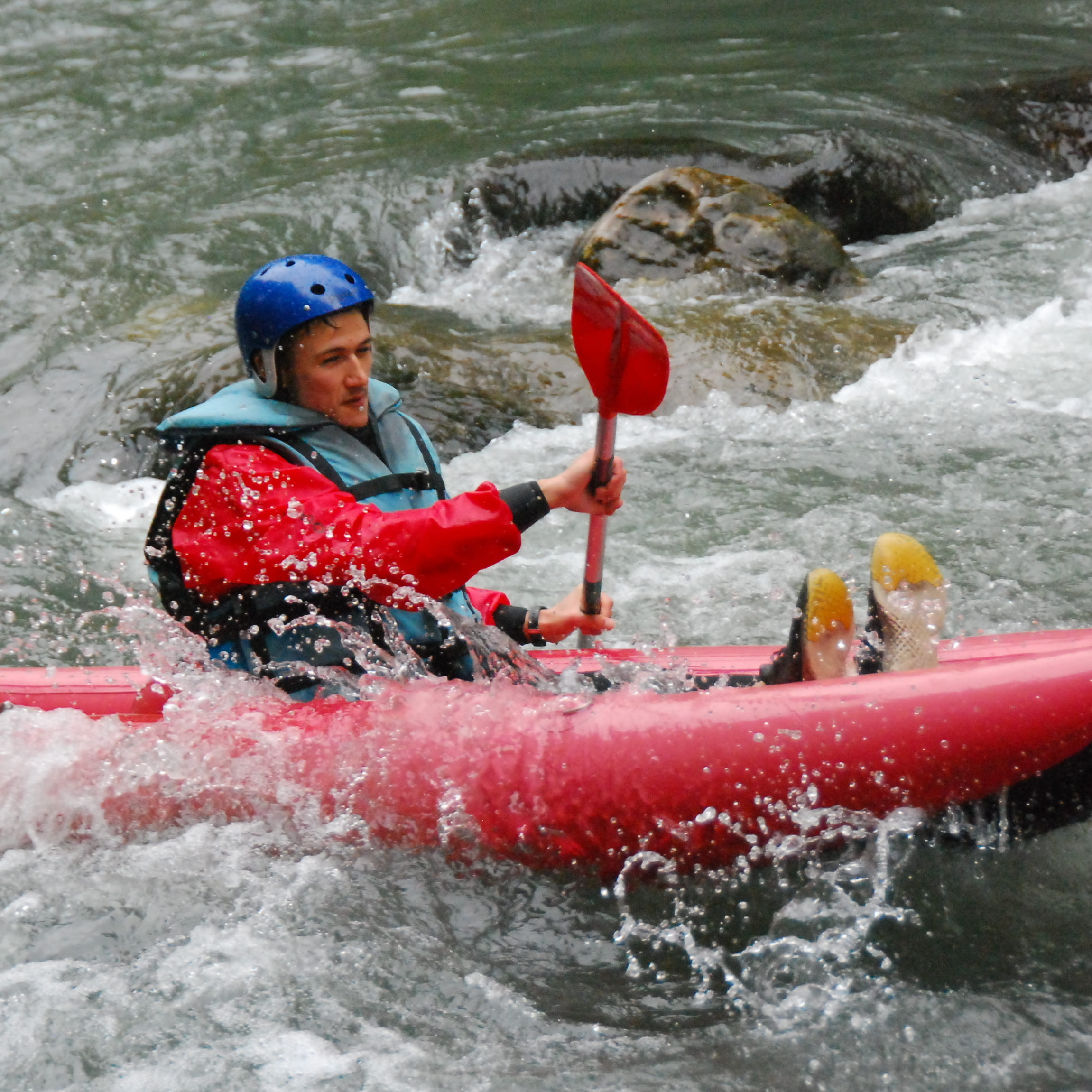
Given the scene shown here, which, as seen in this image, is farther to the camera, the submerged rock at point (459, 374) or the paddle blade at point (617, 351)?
the submerged rock at point (459, 374)

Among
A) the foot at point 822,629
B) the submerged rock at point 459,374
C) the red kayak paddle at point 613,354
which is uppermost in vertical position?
→ the red kayak paddle at point 613,354

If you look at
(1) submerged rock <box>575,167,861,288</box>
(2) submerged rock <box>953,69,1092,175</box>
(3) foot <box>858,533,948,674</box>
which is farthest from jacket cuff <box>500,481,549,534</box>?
(2) submerged rock <box>953,69,1092,175</box>

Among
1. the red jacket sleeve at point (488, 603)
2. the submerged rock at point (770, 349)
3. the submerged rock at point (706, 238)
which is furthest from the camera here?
the submerged rock at point (706, 238)

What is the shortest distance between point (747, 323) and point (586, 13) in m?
4.98

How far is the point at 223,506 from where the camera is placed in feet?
8.18

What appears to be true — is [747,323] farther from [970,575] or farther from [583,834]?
[583,834]

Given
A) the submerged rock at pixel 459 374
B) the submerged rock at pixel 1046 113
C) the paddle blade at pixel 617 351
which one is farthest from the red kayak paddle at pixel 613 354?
the submerged rock at pixel 1046 113

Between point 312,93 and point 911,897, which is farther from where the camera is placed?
point 312,93

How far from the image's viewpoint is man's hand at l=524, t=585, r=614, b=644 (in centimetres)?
296

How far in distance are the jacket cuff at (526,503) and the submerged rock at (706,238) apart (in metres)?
3.80

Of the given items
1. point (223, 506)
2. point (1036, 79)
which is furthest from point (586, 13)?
point (223, 506)

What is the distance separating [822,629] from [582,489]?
0.56 m

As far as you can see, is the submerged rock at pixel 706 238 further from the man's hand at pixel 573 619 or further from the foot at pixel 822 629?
the foot at pixel 822 629

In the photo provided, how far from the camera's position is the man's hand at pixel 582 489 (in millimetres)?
2570
